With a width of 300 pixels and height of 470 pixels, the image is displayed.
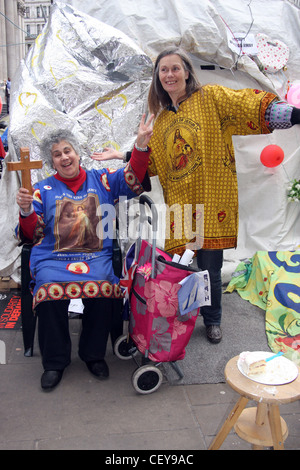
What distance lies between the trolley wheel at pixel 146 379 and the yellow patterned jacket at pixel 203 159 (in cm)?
77

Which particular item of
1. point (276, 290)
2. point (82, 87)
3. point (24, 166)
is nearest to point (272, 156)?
point (276, 290)

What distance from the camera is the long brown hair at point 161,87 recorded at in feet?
8.45

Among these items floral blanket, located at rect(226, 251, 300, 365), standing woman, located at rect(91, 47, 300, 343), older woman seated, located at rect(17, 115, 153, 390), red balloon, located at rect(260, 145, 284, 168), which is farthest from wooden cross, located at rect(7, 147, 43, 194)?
red balloon, located at rect(260, 145, 284, 168)

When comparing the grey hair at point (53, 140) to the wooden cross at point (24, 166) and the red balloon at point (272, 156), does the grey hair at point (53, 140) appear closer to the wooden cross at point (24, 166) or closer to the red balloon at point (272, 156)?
the wooden cross at point (24, 166)

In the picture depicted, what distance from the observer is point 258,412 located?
1.82 metres

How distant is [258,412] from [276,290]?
164 cm

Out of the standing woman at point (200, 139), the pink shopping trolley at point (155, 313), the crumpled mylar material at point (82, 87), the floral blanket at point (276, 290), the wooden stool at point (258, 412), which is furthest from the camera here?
the crumpled mylar material at point (82, 87)

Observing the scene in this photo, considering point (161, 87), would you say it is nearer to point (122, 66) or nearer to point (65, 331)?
point (122, 66)

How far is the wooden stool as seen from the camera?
161 cm

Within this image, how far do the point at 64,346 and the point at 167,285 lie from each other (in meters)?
0.78

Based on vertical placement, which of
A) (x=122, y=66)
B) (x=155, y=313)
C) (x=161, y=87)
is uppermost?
(x=122, y=66)

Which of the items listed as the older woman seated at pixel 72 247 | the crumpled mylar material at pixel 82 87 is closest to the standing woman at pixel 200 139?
the older woman seated at pixel 72 247

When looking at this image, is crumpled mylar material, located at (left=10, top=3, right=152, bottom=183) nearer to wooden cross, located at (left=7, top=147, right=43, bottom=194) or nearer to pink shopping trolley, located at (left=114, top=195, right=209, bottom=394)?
wooden cross, located at (left=7, top=147, right=43, bottom=194)
